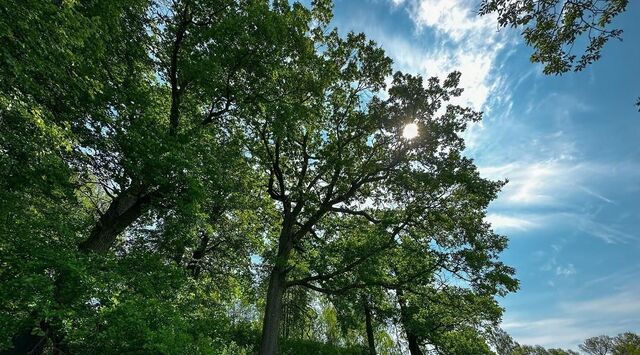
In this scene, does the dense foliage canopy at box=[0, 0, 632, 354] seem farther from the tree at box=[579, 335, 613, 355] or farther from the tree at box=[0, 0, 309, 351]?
the tree at box=[579, 335, 613, 355]

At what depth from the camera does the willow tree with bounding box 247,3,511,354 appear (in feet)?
40.8

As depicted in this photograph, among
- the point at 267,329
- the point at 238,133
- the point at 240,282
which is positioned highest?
the point at 238,133

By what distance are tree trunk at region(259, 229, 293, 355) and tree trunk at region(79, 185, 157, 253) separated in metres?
5.58

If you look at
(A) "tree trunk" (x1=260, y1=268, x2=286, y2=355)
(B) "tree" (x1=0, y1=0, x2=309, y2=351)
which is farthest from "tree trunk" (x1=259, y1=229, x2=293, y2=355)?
(B) "tree" (x1=0, y1=0, x2=309, y2=351)

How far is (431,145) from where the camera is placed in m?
12.7

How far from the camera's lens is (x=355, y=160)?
48.4ft

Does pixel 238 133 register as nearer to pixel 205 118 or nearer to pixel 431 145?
pixel 205 118

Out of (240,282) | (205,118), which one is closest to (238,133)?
(205,118)

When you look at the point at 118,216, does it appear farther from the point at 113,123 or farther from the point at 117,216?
the point at 113,123

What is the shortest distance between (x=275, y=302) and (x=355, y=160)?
6.76 m

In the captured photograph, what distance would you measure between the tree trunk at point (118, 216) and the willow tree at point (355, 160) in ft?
14.9

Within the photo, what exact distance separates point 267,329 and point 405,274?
607cm

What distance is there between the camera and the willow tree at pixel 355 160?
1242cm

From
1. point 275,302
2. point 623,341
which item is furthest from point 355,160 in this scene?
point 623,341
